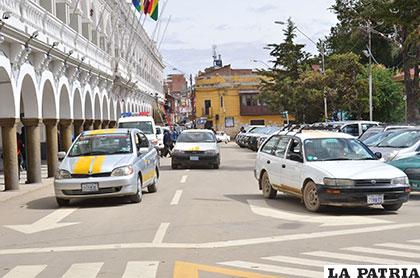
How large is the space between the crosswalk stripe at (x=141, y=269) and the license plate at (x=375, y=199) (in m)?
5.11

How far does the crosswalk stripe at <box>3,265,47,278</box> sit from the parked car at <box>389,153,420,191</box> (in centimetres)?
964

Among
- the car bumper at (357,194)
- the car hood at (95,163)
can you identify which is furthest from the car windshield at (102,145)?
the car bumper at (357,194)

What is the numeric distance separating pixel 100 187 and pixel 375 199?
5.83 meters

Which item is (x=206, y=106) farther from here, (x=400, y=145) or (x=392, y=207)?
(x=392, y=207)

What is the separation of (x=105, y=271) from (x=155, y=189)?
974 centimetres

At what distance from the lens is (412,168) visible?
1530 cm

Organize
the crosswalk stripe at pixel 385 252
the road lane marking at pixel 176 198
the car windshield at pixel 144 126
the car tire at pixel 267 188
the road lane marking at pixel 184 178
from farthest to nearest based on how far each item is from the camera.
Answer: the car windshield at pixel 144 126
the road lane marking at pixel 184 178
the car tire at pixel 267 188
the road lane marking at pixel 176 198
the crosswalk stripe at pixel 385 252

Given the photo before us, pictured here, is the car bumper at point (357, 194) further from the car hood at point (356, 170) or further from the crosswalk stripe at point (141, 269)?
the crosswalk stripe at point (141, 269)

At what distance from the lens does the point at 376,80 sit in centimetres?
4875

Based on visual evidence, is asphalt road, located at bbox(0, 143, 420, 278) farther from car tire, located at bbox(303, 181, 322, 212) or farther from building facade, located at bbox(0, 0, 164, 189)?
building facade, located at bbox(0, 0, 164, 189)

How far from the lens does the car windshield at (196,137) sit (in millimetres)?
27038

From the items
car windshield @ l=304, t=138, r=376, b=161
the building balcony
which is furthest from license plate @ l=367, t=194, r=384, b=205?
the building balcony

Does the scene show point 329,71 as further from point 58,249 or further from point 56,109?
point 58,249

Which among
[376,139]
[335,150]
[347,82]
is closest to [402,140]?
[376,139]
